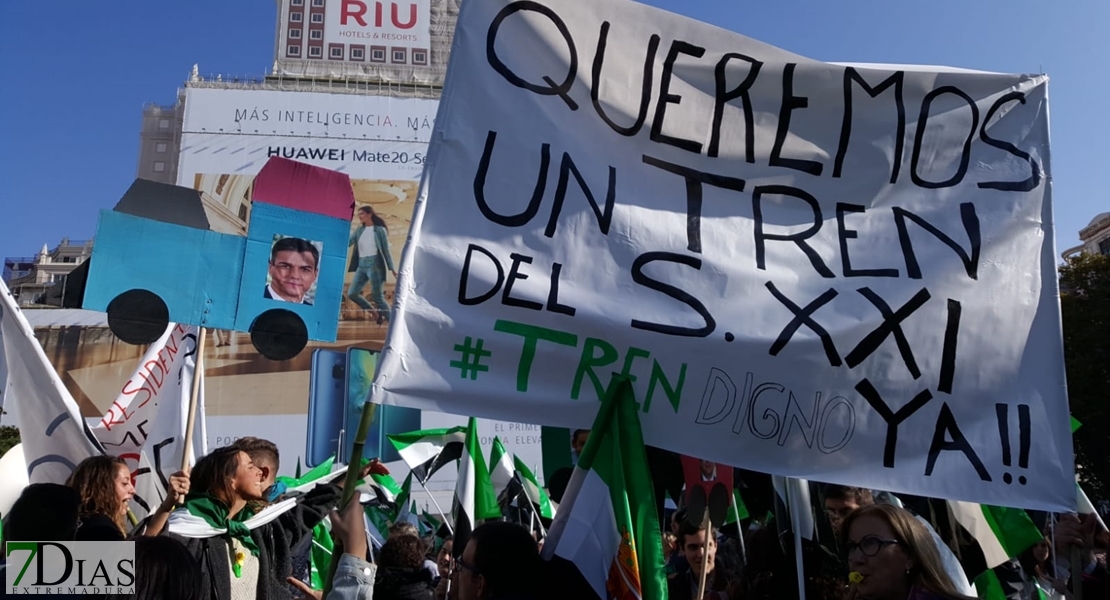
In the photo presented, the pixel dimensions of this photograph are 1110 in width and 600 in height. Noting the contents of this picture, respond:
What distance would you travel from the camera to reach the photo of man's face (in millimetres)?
3891

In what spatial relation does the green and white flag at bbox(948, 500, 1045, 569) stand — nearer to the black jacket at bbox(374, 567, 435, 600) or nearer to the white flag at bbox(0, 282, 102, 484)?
the black jacket at bbox(374, 567, 435, 600)

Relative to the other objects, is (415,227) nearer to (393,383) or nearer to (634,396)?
(393,383)

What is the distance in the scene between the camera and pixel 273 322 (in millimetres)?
3971

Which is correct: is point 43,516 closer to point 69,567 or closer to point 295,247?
point 69,567

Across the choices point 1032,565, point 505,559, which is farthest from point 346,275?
point 505,559

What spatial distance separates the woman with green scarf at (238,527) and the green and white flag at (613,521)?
4.09ft

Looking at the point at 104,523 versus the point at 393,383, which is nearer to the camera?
the point at 393,383

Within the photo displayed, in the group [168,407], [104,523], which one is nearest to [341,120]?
[168,407]

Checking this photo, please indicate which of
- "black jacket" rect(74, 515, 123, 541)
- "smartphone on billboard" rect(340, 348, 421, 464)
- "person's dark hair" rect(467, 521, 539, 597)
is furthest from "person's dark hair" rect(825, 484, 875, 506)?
"smartphone on billboard" rect(340, 348, 421, 464)

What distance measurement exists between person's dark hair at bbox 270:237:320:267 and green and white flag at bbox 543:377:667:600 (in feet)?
5.86

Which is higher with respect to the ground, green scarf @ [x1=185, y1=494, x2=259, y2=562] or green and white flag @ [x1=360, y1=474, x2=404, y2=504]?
green scarf @ [x1=185, y1=494, x2=259, y2=562]

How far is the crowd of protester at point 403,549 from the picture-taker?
2373 millimetres

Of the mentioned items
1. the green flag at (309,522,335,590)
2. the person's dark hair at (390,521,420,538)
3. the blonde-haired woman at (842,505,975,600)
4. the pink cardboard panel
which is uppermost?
the pink cardboard panel

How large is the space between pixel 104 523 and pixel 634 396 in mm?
1811
